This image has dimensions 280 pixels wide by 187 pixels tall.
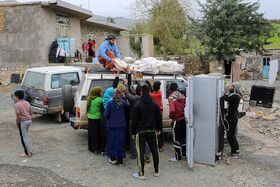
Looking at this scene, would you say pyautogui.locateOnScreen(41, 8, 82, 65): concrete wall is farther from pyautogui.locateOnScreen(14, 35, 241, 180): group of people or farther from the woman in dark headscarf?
the woman in dark headscarf

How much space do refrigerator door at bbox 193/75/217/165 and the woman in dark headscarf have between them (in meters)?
1.54

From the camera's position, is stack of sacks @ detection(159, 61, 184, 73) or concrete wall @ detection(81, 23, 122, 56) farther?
concrete wall @ detection(81, 23, 122, 56)

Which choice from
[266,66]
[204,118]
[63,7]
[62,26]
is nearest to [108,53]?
[204,118]

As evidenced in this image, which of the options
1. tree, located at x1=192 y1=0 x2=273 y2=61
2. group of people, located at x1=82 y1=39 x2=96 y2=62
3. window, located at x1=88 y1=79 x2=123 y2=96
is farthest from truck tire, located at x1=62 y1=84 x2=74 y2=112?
tree, located at x1=192 y1=0 x2=273 y2=61

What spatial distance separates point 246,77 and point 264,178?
22878mm

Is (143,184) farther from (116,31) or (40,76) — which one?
(116,31)

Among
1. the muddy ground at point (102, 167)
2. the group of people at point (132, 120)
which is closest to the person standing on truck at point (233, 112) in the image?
the group of people at point (132, 120)

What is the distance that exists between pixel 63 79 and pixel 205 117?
531 centimetres

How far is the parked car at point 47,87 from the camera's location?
830 cm

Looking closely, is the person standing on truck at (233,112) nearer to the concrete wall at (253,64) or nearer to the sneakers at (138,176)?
the sneakers at (138,176)

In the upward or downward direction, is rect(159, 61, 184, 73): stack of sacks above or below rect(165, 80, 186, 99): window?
above

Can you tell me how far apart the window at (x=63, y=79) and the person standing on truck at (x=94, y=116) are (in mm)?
3096

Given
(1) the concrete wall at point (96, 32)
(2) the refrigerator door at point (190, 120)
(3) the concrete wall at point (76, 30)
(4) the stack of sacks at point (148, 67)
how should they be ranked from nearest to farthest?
1. (2) the refrigerator door at point (190, 120)
2. (4) the stack of sacks at point (148, 67)
3. (3) the concrete wall at point (76, 30)
4. (1) the concrete wall at point (96, 32)

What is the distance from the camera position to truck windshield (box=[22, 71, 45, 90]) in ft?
27.8
